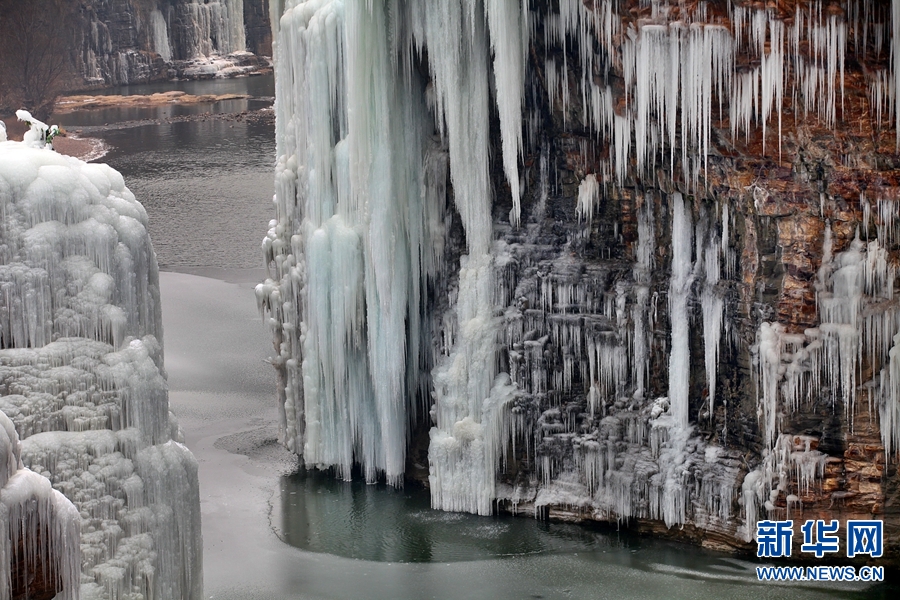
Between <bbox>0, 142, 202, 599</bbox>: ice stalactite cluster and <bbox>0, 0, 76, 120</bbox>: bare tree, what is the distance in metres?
23.2

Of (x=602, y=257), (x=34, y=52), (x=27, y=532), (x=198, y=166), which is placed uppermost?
(x=34, y=52)

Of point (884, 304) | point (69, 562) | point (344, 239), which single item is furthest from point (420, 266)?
point (69, 562)

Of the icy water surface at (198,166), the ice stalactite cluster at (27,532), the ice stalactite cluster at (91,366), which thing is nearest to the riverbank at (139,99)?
the icy water surface at (198,166)

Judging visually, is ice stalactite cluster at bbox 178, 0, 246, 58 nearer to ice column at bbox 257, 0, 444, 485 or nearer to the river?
the river

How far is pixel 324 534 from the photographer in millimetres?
15750

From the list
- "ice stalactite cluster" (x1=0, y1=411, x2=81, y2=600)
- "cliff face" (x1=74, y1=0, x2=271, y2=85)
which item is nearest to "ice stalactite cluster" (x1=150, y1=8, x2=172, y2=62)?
"cliff face" (x1=74, y1=0, x2=271, y2=85)

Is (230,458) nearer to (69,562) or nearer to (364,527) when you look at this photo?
(364,527)

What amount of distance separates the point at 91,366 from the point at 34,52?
2544cm

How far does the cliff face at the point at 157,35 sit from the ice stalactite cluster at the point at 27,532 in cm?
3110

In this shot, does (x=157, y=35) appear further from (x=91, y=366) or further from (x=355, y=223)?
(x=91, y=366)

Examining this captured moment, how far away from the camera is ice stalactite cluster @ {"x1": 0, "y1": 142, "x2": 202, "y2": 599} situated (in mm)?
9703

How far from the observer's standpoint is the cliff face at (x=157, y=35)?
120ft

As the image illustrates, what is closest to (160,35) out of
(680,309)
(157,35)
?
(157,35)

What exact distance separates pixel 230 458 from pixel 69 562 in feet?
38.0
